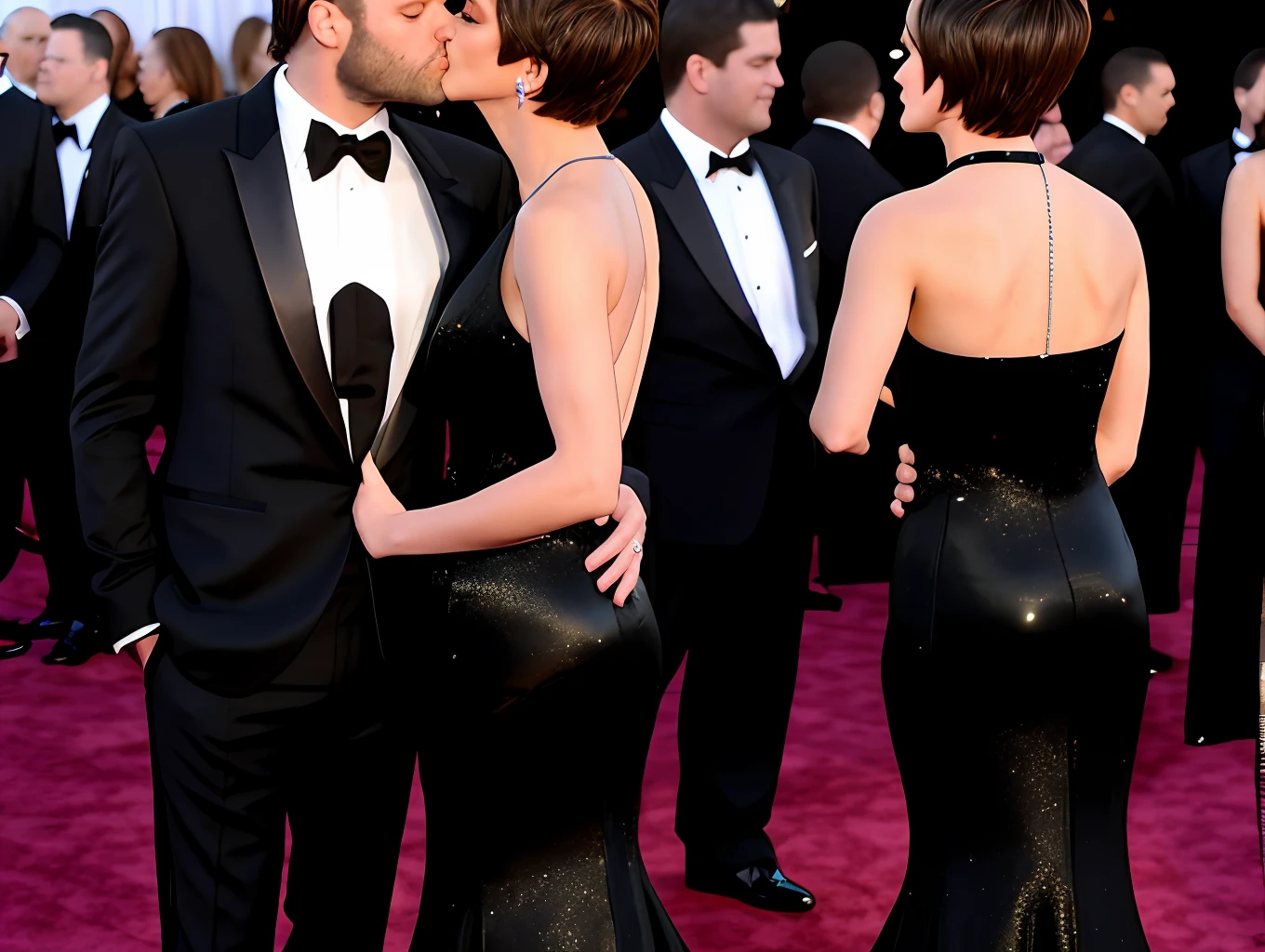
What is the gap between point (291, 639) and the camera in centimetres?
223

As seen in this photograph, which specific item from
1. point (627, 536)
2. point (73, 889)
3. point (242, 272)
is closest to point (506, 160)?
point (242, 272)

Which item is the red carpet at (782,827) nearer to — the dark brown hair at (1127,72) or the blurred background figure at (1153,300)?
the blurred background figure at (1153,300)

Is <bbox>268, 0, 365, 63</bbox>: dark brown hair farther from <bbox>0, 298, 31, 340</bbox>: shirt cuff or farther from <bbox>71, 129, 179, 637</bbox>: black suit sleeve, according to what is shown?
<bbox>0, 298, 31, 340</bbox>: shirt cuff

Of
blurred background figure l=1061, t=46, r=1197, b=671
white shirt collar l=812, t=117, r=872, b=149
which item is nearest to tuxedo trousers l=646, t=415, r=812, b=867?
blurred background figure l=1061, t=46, r=1197, b=671

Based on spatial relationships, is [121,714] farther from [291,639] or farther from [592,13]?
[592,13]

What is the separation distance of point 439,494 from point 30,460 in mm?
3236

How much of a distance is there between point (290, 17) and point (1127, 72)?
3581 millimetres

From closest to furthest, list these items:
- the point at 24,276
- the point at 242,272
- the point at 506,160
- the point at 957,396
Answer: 1. the point at 242,272
2. the point at 957,396
3. the point at 506,160
4. the point at 24,276

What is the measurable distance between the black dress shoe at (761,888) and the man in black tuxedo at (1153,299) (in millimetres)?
2067

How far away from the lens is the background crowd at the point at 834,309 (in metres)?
4.23

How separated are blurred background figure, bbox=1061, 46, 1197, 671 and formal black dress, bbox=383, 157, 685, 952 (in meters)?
3.25

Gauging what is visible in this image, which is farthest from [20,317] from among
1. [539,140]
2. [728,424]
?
[539,140]

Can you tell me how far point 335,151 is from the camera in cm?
223

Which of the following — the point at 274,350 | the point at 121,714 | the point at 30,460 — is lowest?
the point at 121,714
